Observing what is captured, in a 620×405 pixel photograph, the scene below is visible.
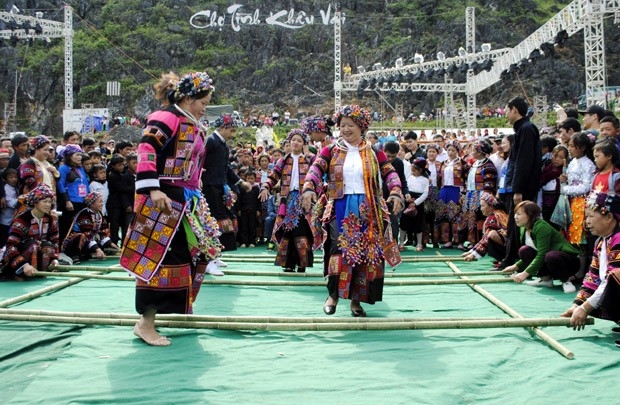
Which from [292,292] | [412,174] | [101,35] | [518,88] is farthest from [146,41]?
[292,292]

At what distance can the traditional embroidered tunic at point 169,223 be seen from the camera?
4.48 m

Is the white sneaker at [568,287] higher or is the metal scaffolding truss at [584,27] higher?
the metal scaffolding truss at [584,27]

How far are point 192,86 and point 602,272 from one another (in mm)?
2902

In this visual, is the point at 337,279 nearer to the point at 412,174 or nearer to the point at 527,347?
the point at 527,347

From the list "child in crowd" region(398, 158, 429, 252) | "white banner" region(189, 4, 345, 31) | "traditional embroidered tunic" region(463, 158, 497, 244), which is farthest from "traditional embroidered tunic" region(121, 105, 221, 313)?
"white banner" region(189, 4, 345, 31)

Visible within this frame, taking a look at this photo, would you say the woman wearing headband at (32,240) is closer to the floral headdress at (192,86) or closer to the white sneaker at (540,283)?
the floral headdress at (192,86)

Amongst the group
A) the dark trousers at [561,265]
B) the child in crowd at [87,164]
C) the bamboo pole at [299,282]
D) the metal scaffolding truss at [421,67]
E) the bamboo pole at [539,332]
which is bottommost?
the bamboo pole at [539,332]

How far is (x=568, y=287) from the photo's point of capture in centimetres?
646

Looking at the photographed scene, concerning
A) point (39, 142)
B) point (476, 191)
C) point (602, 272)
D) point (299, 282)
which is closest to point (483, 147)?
point (476, 191)

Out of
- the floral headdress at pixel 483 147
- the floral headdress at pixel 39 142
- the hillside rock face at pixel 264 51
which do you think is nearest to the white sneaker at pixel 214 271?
the floral headdress at pixel 39 142

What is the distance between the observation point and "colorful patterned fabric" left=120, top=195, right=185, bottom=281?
4.48 meters

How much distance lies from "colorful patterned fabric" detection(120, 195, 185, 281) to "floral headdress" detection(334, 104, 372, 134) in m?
1.68

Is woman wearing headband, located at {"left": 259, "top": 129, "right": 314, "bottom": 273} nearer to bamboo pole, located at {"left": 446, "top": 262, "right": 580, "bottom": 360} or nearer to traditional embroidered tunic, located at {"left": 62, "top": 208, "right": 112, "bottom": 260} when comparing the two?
bamboo pole, located at {"left": 446, "top": 262, "right": 580, "bottom": 360}

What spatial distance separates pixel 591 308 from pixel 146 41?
56705 mm
